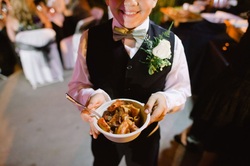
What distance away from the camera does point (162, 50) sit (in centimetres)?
86

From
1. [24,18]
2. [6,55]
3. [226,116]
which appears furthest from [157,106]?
[6,55]

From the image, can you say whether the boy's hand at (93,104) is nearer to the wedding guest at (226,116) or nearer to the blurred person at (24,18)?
the wedding guest at (226,116)

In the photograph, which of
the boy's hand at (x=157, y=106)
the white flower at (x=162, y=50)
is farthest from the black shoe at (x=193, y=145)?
the white flower at (x=162, y=50)

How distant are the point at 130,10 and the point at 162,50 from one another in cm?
21

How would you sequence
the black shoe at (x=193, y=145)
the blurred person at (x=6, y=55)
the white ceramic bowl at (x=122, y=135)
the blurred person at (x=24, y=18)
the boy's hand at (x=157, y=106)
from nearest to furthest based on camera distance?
the white ceramic bowl at (x=122, y=135) < the boy's hand at (x=157, y=106) < the black shoe at (x=193, y=145) < the blurred person at (x=24, y=18) < the blurred person at (x=6, y=55)

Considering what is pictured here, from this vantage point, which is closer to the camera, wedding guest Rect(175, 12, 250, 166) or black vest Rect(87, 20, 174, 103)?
black vest Rect(87, 20, 174, 103)

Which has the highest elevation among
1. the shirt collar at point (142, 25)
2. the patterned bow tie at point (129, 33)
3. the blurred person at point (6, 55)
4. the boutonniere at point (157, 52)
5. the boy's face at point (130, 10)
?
the boy's face at point (130, 10)

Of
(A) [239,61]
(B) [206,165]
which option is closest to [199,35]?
(A) [239,61]

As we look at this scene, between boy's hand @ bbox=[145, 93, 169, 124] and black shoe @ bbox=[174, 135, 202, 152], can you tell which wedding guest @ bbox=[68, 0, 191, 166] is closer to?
boy's hand @ bbox=[145, 93, 169, 124]

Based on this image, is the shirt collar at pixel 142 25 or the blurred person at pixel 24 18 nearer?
the shirt collar at pixel 142 25

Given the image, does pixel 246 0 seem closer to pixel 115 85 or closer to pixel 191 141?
pixel 191 141

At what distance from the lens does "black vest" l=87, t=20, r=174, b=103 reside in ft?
3.00

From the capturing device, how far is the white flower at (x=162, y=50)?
0.86 m

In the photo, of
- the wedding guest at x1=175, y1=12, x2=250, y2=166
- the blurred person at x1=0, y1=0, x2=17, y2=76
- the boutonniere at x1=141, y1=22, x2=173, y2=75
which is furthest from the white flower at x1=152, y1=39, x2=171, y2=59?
the blurred person at x1=0, y1=0, x2=17, y2=76
